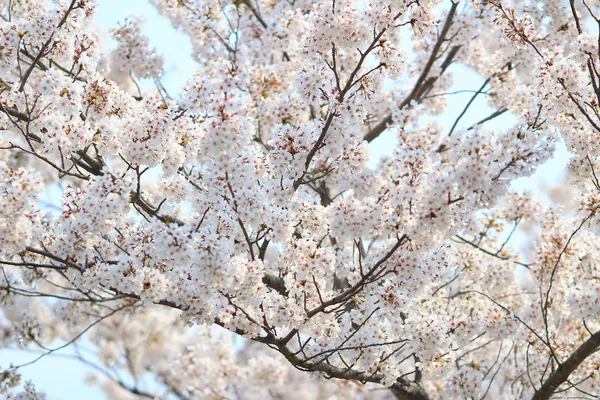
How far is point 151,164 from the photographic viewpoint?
502 cm

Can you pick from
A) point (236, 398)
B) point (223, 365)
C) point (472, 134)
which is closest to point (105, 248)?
point (472, 134)

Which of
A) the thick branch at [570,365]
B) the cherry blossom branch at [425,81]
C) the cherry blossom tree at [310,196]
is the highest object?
the cherry blossom branch at [425,81]

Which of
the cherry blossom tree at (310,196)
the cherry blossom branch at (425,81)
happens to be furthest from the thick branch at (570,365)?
the cherry blossom branch at (425,81)

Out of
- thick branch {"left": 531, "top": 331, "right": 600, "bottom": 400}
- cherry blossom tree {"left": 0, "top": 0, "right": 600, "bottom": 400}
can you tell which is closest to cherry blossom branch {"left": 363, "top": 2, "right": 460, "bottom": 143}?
cherry blossom tree {"left": 0, "top": 0, "right": 600, "bottom": 400}

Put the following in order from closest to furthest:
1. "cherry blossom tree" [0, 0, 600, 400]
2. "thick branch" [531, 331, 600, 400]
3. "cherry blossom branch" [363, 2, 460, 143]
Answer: "cherry blossom tree" [0, 0, 600, 400]
"thick branch" [531, 331, 600, 400]
"cherry blossom branch" [363, 2, 460, 143]

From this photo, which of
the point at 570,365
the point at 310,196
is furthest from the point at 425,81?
the point at 570,365

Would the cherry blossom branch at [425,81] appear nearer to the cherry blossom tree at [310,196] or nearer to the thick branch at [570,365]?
the cherry blossom tree at [310,196]

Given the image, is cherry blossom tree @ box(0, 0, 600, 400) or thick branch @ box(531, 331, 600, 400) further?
thick branch @ box(531, 331, 600, 400)

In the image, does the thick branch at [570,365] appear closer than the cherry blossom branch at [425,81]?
Yes

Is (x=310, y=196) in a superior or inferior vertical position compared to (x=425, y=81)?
inferior

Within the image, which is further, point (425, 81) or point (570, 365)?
point (425, 81)

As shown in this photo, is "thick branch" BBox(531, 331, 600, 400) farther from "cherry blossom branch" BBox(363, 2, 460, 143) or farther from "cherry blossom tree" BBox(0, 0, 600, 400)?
"cherry blossom branch" BBox(363, 2, 460, 143)

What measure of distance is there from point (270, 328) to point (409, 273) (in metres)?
1.30

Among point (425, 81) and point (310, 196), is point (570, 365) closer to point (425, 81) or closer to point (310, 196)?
point (310, 196)
